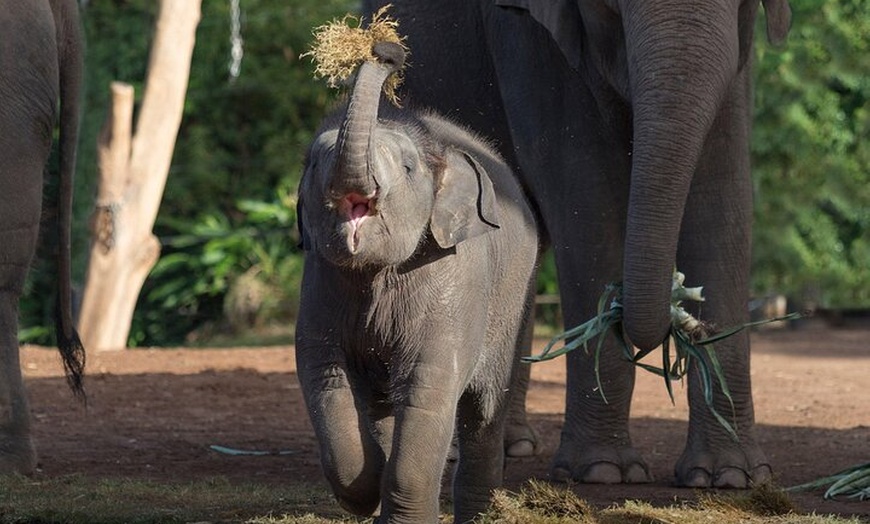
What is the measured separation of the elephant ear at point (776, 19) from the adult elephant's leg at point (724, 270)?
0.90ft

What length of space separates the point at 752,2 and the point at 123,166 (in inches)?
346

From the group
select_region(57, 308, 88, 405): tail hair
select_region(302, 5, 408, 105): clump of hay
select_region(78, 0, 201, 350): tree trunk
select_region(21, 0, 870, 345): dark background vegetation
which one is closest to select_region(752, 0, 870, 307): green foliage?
select_region(21, 0, 870, 345): dark background vegetation

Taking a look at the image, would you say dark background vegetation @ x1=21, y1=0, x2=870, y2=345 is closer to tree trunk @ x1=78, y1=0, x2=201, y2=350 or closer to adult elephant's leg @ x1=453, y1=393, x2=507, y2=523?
tree trunk @ x1=78, y1=0, x2=201, y2=350

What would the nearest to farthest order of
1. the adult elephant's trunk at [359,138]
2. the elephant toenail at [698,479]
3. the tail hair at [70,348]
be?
the adult elephant's trunk at [359,138] < the elephant toenail at [698,479] < the tail hair at [70,348]

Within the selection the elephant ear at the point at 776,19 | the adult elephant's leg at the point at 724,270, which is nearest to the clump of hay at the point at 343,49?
the elephant ear at the point at 776,19

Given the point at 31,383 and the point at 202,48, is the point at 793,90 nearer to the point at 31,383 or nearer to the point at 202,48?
the point at 202,48

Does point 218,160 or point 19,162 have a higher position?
point 218,160

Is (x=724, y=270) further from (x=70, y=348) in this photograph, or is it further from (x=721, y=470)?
(x=70, y=348)

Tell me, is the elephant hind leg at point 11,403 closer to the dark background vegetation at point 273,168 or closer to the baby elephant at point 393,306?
the baby elephant at point 393,306

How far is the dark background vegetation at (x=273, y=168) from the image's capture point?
18.0 metres

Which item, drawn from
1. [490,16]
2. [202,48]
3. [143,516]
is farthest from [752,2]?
[202,48]

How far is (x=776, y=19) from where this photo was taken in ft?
22.4

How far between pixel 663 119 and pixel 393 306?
1.37 metres

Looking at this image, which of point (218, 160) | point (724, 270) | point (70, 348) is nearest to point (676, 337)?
point (724, 270)
